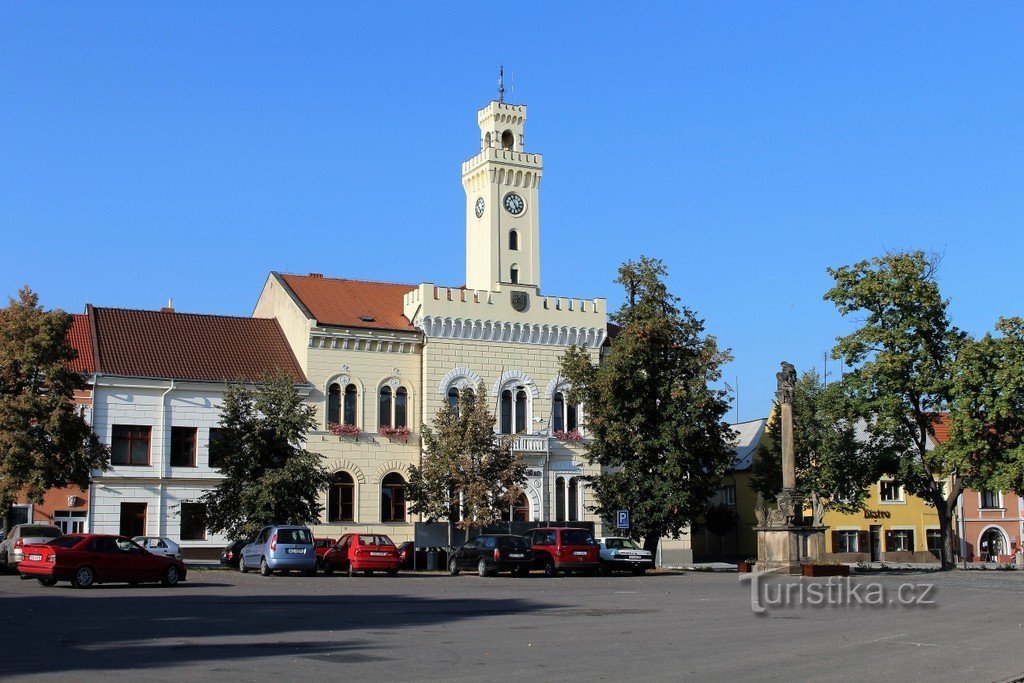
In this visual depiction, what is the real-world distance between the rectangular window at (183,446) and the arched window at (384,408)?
27.3ft

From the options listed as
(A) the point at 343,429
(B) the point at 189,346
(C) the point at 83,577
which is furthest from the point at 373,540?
(B) the point at 189,346

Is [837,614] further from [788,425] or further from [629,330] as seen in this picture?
[629,330]

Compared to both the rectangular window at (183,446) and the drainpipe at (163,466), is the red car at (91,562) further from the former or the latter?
the rectangular window at (183,446)

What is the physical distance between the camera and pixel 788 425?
3744 cm

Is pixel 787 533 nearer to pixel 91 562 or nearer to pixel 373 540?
pixel 373 540

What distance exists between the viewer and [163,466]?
49.7 m

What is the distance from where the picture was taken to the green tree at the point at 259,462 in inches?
1681

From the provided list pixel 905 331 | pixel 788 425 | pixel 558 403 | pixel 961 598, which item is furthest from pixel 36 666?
pixel 558 403

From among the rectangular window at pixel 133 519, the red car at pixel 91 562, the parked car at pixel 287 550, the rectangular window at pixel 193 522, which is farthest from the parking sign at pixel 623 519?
the red car at pixel 91 562

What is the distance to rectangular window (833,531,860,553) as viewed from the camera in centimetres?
6750

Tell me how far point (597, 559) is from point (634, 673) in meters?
28.4

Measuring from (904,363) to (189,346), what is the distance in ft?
98.4

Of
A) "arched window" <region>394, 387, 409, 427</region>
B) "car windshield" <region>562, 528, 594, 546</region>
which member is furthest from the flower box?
"arched window" <region>394, 387, 409, 427</region>

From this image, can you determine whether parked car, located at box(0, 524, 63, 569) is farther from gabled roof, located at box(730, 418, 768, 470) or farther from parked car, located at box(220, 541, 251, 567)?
gabled roof, located at box(730, 418, 768, 470)
